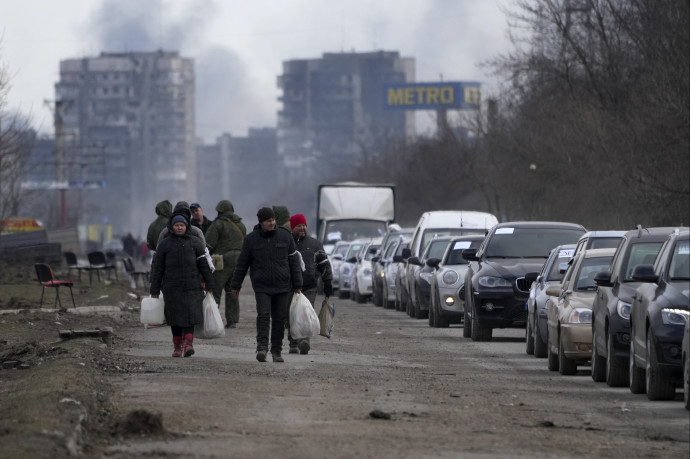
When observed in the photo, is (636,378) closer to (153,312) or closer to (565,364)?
(565,364)

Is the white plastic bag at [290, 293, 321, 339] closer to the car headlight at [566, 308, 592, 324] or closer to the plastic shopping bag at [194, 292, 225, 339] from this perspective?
the plastic shopping bag at [194, 292, 225, 339]

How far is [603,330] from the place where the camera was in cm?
1612

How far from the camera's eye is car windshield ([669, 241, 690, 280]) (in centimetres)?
1448

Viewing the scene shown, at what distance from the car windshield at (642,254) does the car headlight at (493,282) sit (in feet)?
23.7

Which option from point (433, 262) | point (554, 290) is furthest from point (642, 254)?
point (433, 262)

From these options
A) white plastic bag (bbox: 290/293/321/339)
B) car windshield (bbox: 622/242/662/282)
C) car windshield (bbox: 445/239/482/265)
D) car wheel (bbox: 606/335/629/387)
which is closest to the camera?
car wheel (bbox: 606/335/629/387)

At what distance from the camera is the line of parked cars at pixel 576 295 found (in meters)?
14.1

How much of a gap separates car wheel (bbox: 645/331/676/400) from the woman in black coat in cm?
634

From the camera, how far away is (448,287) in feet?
91.2

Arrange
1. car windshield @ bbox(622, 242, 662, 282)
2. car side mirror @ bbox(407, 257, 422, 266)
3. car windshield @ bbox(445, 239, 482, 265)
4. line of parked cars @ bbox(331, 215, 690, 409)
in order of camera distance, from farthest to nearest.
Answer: car side mirror @ bbox(407, 257, 422, 266), car windshield @ bbox(445, 239, 482, 265), car windshield @ bbox(622, 242, 662, 282), line of parked cars @ bbox(331, 215, 690, 409)

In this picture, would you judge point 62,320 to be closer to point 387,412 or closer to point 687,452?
point 387,412

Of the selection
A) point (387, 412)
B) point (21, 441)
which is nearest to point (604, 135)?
point (387, 412)

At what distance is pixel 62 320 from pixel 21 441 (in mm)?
18010

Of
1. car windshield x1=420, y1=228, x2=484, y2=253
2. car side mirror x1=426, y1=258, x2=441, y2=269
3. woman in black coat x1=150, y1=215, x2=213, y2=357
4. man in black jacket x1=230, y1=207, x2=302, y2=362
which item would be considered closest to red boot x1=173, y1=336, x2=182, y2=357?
woman in black coat x1=150, y1=215, x2=213, y2=357
